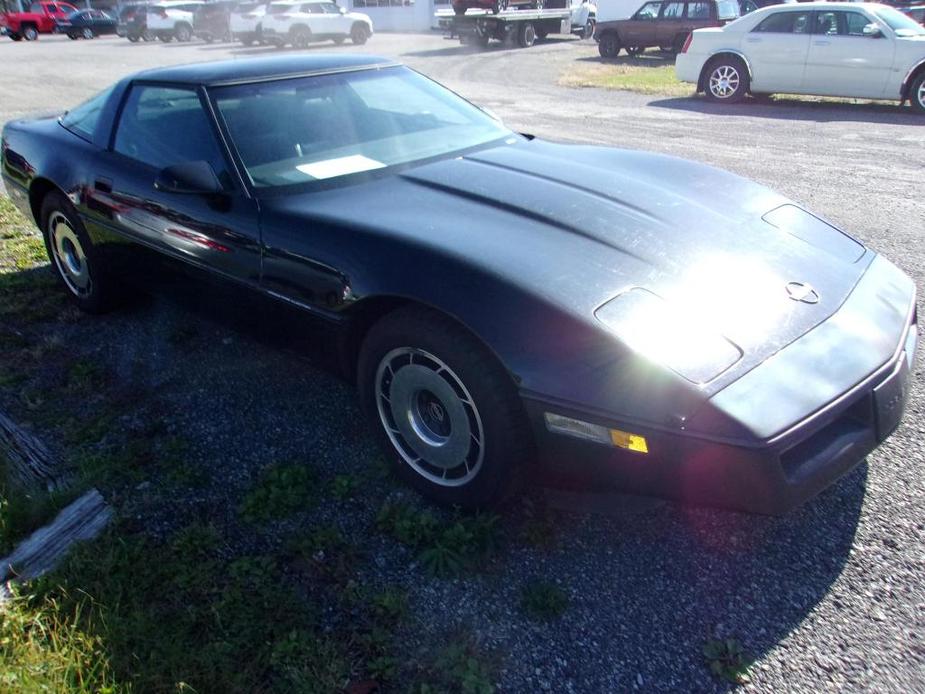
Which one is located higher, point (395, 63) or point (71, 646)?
point (395, 63)

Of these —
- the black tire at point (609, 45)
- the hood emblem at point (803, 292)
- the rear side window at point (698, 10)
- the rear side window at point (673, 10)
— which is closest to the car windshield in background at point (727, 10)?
the rear side window at point (698, 10)

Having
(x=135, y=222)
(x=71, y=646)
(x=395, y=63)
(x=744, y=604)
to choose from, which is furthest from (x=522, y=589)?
(x=395, y=63)

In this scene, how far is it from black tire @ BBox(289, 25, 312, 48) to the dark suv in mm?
10127

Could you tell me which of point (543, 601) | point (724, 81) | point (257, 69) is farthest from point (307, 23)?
point (543, 601)

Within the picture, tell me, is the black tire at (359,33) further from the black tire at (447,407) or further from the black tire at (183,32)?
the black tire at (447,407)

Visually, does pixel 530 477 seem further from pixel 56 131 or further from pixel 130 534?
pixel 56 131

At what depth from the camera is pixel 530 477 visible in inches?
93.3

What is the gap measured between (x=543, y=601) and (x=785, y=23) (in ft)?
37.5

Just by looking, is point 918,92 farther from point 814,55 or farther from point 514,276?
point 514,276

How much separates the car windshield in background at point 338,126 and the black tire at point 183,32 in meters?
29.4

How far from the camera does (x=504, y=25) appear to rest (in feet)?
73.1

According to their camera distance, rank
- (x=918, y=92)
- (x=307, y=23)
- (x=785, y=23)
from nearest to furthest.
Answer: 1. (x=918, y=92)
2. (x=785, y=23)
3. (x=307, y=23)

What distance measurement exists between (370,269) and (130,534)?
3.87 ft

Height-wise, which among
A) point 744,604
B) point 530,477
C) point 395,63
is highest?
point 395,63
